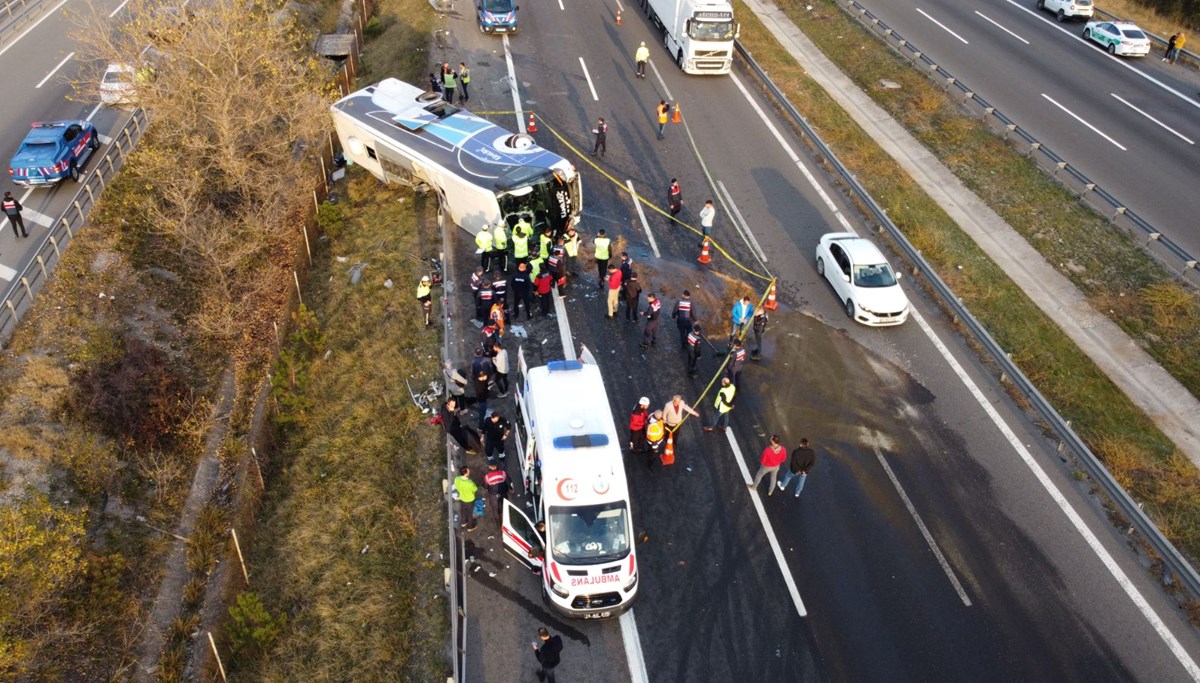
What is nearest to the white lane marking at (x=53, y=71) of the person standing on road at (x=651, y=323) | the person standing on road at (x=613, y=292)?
the person standing on road at (x=613, y=292)

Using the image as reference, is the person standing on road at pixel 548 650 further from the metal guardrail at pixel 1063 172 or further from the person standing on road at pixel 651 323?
the metal guardrail at pixel 1063 172

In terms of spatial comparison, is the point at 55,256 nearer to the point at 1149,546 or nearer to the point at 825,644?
the point at 825,644

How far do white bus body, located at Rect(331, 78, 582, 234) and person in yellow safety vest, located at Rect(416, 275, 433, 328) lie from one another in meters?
2.64

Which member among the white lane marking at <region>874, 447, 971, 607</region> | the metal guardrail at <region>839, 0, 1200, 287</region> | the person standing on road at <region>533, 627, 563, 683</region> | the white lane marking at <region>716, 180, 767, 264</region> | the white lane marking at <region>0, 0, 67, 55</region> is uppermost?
the person standing on road at <region>533, 627, 563, 683</region>

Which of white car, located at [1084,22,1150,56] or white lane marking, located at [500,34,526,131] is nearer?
white lane marking, located at [500,34,526,131]

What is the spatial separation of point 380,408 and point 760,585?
9442 millimetres

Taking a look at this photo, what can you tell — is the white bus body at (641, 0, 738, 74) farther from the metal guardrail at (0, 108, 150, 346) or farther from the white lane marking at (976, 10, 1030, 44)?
the metal guardrail at (0, 108, 150, 346)

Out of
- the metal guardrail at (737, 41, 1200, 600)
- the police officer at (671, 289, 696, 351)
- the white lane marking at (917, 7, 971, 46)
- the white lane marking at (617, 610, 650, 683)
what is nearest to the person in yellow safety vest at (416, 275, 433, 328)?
the police officer at (671, 289, 696, 351)

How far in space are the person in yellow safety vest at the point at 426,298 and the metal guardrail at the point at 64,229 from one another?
402 inches

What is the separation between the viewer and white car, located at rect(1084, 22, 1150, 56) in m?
34.7

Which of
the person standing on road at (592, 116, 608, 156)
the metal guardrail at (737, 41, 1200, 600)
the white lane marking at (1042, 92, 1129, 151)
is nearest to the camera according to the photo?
the metal guardrail at (737, 41, 1200, 600)

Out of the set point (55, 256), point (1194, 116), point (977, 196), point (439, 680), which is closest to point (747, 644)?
point (439, 680)

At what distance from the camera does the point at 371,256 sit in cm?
2389

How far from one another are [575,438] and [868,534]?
6.03m
